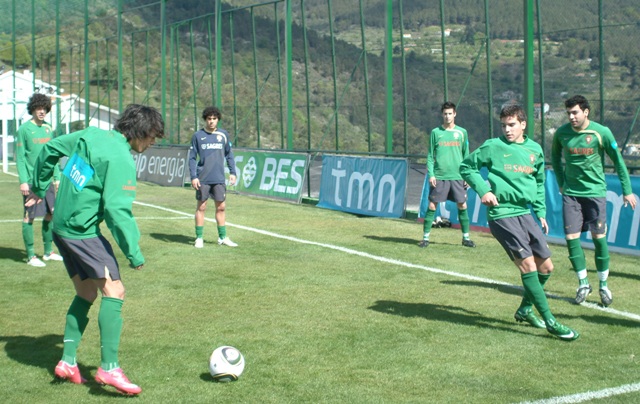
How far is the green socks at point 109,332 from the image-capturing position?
5691 millimetres

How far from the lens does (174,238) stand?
13914 mm

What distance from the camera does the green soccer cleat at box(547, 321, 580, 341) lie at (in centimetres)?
721

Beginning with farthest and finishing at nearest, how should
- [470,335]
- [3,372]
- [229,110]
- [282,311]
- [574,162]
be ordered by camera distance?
[229,110]
[574,162]
[282,311]
[470,335]
[3,372]

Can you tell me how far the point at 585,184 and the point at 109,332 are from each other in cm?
555

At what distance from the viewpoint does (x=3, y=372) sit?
6.27 meters

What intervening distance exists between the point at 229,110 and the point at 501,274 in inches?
765

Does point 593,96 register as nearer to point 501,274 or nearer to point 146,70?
point 501,274

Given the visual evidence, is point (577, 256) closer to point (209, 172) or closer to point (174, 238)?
point (209, 172)

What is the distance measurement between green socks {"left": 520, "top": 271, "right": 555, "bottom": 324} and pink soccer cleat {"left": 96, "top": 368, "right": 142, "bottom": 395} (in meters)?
3.40

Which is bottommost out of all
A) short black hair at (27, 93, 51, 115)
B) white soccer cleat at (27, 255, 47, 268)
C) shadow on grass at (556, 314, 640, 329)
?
shadow on grass at (556, 314, 640, 329)

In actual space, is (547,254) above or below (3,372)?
above

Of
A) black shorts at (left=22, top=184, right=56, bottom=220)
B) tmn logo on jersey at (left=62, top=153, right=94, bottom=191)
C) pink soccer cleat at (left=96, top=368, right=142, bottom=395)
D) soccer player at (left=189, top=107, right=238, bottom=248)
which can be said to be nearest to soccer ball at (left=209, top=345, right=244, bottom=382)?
pink soccer cleat at (left=96, top=368, right=142, bottom=395)

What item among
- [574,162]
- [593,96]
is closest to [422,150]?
[593,96]

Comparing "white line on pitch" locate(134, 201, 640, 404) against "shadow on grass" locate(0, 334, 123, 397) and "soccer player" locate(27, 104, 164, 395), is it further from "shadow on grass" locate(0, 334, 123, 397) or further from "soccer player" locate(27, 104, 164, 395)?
"shadow on grass" locate(0, 334, 123, 397)
